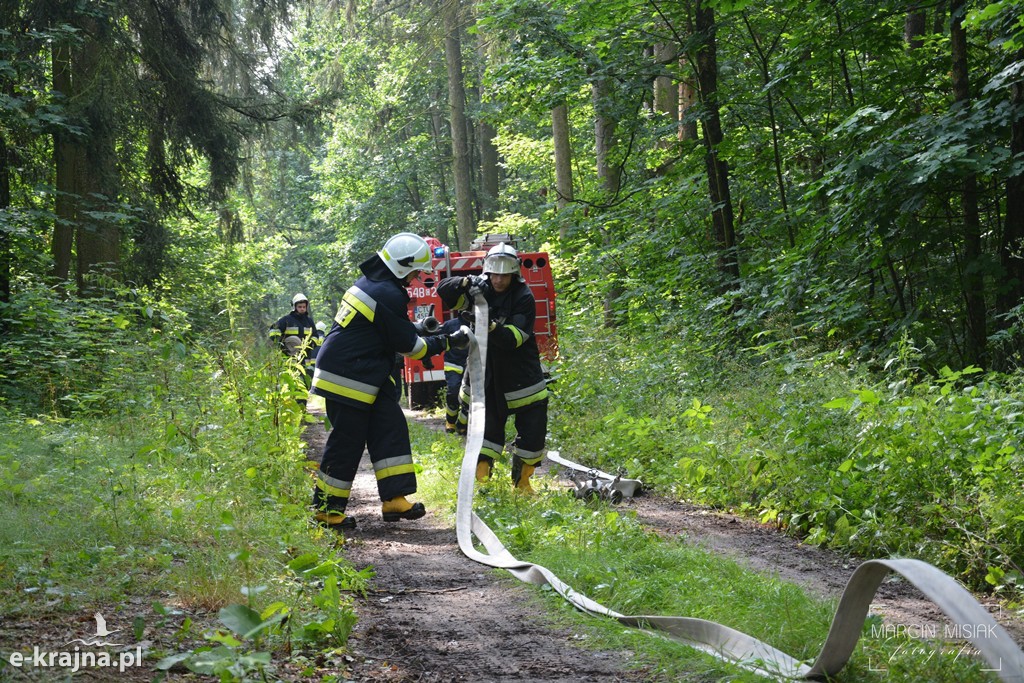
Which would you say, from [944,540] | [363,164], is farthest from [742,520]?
[363,164]

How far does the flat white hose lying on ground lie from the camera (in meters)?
2.54

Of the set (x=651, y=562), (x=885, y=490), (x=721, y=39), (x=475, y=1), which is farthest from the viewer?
(x=475, y=1)

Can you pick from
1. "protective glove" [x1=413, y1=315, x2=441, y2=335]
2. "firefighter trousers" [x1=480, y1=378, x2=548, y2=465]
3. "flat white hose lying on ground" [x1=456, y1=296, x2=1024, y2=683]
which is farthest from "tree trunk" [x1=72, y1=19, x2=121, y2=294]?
"flat white hose lying on ground" [x1=456, y1=296, x2=1024, y2=683]

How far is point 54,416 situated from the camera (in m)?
9.46

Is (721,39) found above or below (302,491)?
above

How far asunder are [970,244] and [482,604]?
680cm

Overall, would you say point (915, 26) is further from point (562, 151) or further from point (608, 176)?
point (562, 151)

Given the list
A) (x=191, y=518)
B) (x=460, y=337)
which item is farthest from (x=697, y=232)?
(x=191, y=518)

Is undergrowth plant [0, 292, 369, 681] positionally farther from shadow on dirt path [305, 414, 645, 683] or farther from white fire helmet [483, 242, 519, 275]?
white fire helmet [483, 242, 519, 275]

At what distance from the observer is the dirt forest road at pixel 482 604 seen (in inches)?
150

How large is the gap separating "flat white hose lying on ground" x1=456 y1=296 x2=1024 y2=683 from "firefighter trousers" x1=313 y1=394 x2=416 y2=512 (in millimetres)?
866

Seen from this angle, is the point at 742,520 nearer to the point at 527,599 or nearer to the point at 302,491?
the point at 527,599

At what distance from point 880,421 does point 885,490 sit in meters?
0.61

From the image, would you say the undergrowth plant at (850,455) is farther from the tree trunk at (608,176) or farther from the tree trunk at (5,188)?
the tree trunk at (5,188)
